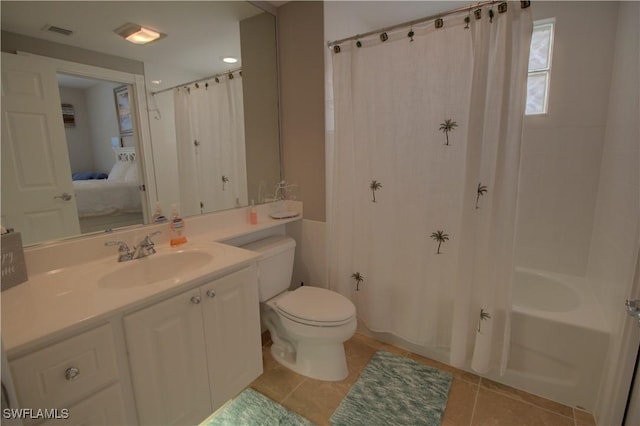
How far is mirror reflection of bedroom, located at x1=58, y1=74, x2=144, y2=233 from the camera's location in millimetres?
1264

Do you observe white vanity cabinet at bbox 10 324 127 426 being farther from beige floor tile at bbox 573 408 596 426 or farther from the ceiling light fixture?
beige floor tile at bbox 573 408 596 426

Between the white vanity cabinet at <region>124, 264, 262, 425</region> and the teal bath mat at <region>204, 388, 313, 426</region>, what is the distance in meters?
0.24

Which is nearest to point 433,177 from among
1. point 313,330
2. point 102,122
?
point 313,330

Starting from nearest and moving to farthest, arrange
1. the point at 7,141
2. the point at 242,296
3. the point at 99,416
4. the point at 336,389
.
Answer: the point at 99,416 → the point at 7,141 → the point at 242,296 → the point at 336,389

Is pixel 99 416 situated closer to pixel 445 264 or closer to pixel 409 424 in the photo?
pixel 409 424

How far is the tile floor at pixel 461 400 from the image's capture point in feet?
4.93

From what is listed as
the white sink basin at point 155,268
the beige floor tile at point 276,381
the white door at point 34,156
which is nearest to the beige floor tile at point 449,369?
the beige floor tile at point 276,381

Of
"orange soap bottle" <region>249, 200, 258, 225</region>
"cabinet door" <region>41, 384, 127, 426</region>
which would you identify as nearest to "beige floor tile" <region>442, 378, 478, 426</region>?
"cabinet door" <region>41, 384, 127, 426</region>

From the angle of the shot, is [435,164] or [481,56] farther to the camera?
[435,164]

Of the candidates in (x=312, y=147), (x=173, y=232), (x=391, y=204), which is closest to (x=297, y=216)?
(x=312, y=147)

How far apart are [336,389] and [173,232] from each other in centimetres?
127

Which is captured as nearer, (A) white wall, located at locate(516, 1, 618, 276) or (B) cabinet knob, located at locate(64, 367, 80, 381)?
(B) cabinet knob, located at locate(64, 367, 80, 381)

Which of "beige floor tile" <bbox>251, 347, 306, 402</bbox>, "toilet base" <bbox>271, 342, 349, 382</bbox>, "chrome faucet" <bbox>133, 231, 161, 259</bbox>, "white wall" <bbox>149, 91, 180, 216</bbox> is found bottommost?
"beige floor tile" <bbox>251, 347, 306, 402</bbox>

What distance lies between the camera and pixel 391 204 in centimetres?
181
